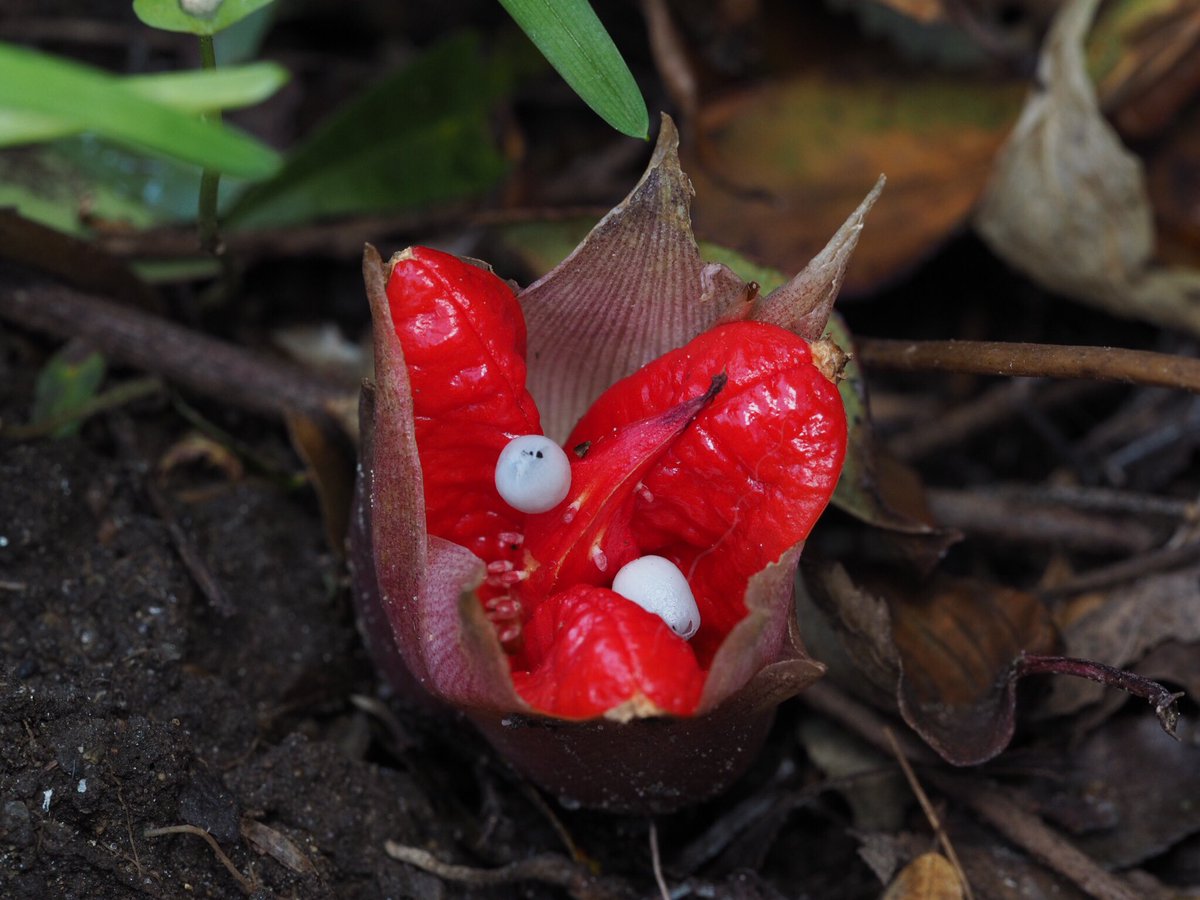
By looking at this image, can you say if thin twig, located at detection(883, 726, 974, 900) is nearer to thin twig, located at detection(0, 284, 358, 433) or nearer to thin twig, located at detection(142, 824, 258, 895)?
thin twig, located at detection(142, 824, 258, 895)

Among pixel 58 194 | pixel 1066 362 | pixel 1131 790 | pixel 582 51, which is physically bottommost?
pixel 1131 790

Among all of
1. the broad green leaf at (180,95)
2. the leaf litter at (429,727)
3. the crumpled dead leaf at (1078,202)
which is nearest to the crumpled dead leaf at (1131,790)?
the leaf litter at (429,727)

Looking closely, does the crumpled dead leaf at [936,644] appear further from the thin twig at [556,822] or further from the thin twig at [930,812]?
the thin twig at [556,822]

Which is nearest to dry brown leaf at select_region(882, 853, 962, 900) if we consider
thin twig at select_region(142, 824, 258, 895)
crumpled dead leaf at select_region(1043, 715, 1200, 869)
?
crumpled dead leaf at select_region(1043, 715, 1200, 869)

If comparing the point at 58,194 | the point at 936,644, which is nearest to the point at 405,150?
the point at 58,194

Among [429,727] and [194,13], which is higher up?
[194,13]

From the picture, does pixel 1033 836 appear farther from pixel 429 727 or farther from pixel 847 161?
pixel 847 161

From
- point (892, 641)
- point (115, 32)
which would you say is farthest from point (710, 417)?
point (115, 32)
